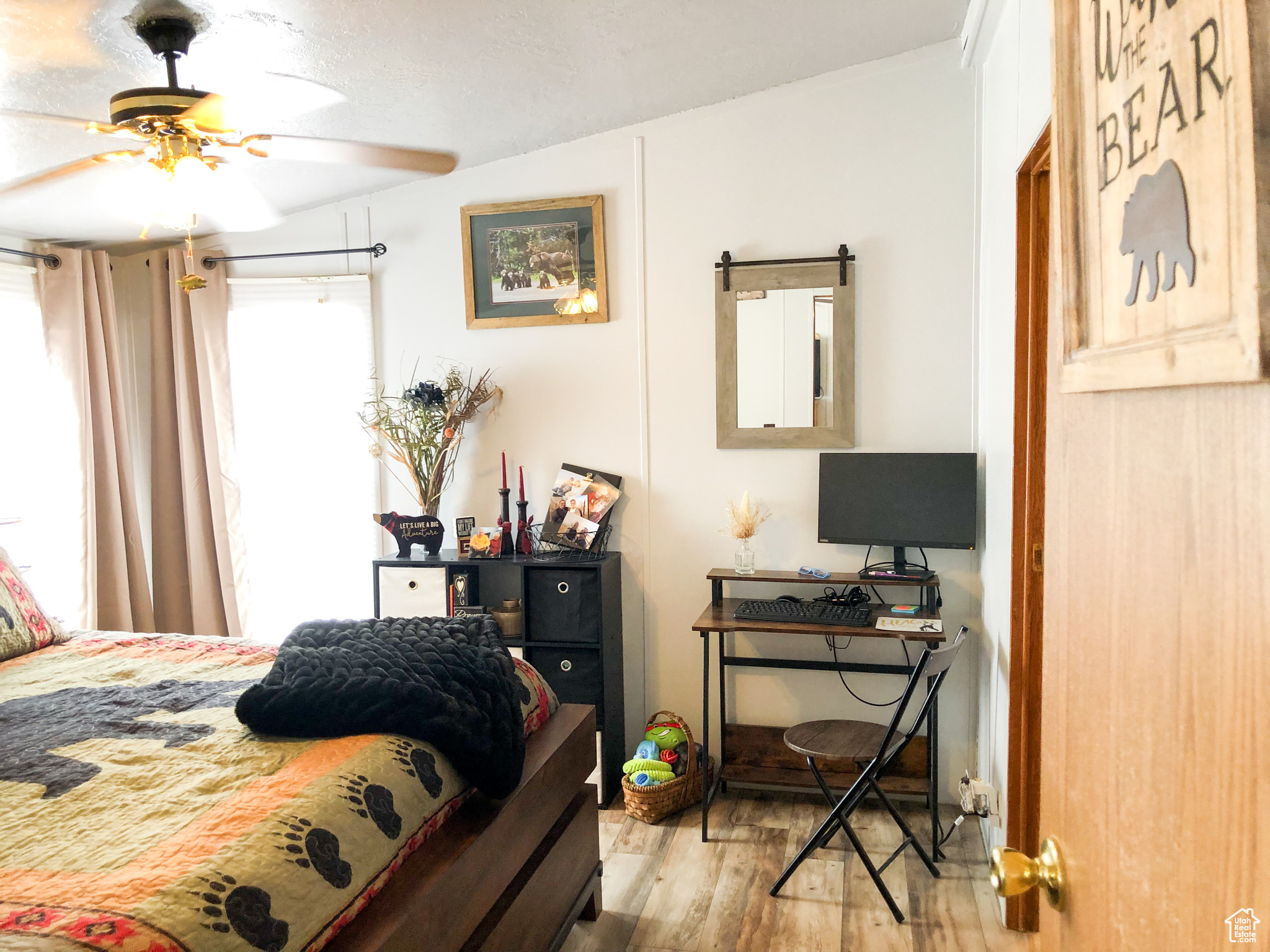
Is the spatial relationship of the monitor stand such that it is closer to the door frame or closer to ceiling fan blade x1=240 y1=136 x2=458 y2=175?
the door frame

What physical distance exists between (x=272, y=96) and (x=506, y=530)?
1.76 metres

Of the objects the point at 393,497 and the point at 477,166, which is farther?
the point at 393,497

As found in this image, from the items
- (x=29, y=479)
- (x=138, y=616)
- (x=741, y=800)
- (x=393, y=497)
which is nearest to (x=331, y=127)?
(x=393, y=497)

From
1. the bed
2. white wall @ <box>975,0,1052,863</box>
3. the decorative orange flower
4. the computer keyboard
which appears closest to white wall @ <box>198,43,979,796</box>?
white wall @ <box>975,0,1052,863</box>

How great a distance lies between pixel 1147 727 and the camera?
1.92 ft

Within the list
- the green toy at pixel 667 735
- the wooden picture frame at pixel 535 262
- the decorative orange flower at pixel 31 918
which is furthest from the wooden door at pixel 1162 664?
the wooden picture frame at pixel 535 262

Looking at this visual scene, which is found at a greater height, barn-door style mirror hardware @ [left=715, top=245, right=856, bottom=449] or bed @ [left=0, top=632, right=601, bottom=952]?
barn-door style mirror hardware @ [left=715, top=245, right=856, bottom=449]

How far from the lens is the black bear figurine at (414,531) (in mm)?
3678

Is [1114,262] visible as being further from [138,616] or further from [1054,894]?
[138,616]

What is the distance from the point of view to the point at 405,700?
6.12 ft

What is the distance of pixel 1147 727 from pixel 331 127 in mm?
3213

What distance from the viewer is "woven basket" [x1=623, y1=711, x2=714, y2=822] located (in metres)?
3.20

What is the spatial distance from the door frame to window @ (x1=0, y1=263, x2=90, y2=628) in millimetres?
3794

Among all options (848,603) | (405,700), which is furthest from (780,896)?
(405,700)
